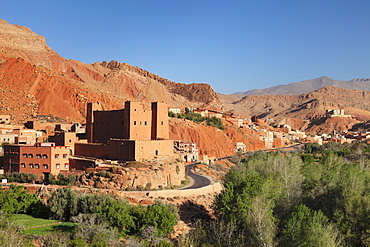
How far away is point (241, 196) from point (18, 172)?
65.7 ft

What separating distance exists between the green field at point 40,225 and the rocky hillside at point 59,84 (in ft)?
123

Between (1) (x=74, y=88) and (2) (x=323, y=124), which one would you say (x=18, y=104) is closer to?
(1) (x=74, y=88)

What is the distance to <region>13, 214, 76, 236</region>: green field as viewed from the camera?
895 inches

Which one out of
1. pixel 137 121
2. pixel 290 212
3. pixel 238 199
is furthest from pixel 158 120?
pixel 290 212

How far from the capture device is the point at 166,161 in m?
34.7

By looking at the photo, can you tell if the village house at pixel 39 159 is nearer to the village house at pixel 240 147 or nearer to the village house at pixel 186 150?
the village house at pixel 186 150

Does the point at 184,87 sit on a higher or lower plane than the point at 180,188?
higher

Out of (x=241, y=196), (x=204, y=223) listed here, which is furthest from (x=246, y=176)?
(x=204, y=223)

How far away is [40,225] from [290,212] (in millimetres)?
16062

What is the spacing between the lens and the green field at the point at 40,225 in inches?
895

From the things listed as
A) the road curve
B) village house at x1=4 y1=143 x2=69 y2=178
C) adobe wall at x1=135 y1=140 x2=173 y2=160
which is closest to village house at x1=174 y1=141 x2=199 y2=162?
the road curve

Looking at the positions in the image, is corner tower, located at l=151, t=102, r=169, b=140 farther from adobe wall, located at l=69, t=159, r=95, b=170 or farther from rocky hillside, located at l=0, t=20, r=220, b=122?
rocky hillside, located at l=0, t=20, r=220, b=122

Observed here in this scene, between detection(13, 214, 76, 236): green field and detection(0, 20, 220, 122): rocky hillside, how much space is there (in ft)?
123

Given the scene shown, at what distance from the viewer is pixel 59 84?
7388 cm
